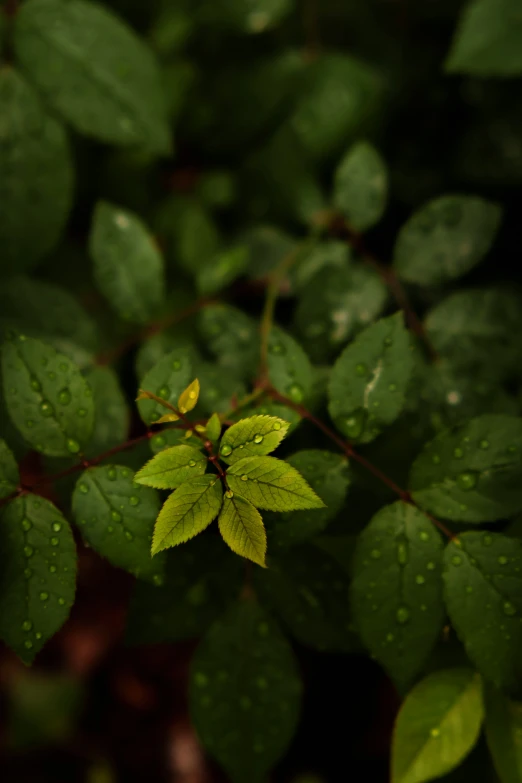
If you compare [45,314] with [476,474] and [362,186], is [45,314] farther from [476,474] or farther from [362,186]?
[476,474]

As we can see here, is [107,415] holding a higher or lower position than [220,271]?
lower

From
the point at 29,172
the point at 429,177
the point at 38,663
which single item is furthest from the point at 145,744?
Answer: the point at 429,177

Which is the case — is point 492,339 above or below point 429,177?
below

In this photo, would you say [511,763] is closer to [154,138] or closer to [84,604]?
[154,138]

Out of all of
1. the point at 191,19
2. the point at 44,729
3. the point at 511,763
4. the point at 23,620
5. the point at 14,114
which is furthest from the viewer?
the point at 44,729

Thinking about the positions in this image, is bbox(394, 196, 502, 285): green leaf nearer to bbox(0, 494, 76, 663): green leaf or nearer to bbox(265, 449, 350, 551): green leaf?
bbox(265, 449, 350, 551): green leaf

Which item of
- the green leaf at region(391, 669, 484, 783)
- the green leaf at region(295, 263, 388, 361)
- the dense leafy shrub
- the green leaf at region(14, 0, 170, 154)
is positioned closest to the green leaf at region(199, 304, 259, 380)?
the dense leafy shrub

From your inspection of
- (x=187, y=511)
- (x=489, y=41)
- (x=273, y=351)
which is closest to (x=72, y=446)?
(x=187, y=511)
